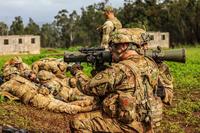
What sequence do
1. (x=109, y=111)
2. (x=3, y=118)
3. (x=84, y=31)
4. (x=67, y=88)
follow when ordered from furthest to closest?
(x=84, y=31) < (x=67, y=88) < (x=3, y=118) < (x=109, y=111)

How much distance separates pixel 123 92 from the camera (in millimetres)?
5430

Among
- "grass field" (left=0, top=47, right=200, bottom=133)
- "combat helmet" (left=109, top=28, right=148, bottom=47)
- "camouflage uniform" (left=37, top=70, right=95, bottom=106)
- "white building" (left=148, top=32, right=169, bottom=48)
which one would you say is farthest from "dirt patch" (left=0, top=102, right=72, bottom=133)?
"white building" (left=148, top=32, right=169, bottom=48)

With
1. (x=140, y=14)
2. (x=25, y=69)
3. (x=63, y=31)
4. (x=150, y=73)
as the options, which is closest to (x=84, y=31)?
(x=63, y=31)

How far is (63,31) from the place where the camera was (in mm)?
76250

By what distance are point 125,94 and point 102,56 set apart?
10.0 feet

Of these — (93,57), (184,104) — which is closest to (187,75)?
(184,104)

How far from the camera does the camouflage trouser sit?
18.1ft

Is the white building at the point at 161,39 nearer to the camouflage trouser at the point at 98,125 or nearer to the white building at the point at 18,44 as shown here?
the white building at the point at 18,44

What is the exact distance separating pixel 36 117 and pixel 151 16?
44359 mm

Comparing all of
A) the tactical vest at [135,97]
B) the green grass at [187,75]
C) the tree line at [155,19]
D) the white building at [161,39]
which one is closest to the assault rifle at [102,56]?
the tactical vest at [135,97]

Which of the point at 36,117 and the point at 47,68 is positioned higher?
the point at 47,68

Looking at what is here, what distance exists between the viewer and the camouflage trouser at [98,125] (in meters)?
5.52

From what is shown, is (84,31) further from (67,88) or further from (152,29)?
(67,88)

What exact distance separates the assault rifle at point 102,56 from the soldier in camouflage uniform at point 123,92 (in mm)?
204
